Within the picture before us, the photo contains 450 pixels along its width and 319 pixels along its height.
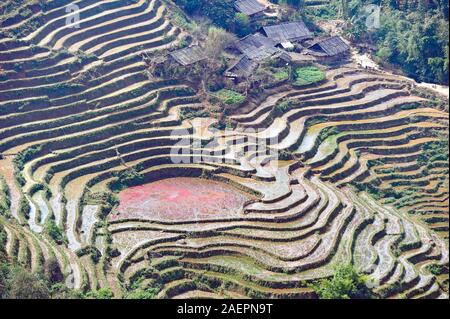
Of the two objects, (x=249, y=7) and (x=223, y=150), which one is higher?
(x=249, y=7)

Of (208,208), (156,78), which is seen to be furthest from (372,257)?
(156,78)

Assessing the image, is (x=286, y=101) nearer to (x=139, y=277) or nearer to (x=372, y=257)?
(x=372, y=257)

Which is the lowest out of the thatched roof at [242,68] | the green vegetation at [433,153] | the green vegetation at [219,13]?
the green vegetation at [433,153]

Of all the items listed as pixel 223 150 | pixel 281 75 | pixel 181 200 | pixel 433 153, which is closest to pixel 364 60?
pixel 281 75

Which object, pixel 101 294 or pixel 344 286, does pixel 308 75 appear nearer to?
pixel 344 286

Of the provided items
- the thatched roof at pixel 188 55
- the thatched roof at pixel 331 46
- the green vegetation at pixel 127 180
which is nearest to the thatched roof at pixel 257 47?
the thatched roof at pixel 331 46

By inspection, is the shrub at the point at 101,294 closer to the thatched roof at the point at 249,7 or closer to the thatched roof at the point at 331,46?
the thatched roof at the point at 331,46
